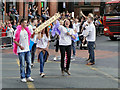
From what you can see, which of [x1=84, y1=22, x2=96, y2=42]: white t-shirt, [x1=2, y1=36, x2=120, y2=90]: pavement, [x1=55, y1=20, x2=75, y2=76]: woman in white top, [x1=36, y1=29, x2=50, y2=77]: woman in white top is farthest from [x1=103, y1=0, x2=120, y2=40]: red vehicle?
[x1=36, y1=29, x2=50, y2=77]: woman in white top

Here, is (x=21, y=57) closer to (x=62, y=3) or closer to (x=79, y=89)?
(x=79, y=89)

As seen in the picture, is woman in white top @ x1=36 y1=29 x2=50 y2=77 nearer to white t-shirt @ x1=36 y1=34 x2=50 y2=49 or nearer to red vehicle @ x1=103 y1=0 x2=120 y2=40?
white t-shirt @ x1=36 y1=34 x2=50 y2=49

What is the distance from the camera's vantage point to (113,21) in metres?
27.2

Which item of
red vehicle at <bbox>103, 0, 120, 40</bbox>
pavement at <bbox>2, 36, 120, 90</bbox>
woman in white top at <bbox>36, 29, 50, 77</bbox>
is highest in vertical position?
red vehicle at <bbox>103, 0, 120, 40</bbox>

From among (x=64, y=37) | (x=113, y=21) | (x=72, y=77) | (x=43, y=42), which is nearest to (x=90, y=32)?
(x=64, y=37)

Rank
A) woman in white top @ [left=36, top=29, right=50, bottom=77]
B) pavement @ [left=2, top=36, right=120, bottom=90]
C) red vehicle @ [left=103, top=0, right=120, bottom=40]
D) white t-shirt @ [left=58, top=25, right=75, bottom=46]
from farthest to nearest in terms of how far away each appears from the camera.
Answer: red vehicle @ [left=103, top=0, right=120, bottom=40] < white t-shirt @ [left=58, top=25, right=75, bottom=46] < woman in white top @ [left=36, top=29, right=50, bottom=77] < pavement @ [left=2, top=36, right=120, bottom=90]

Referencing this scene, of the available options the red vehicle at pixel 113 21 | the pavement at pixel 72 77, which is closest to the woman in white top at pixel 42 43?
the pavement at pixel 72 77

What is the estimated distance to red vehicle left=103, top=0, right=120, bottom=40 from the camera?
88.8ft

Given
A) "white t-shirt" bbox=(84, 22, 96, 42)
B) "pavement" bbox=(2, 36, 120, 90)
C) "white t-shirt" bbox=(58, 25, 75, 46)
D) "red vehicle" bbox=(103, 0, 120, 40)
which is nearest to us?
"pavement" bbox=(2, 36, 120, 90)

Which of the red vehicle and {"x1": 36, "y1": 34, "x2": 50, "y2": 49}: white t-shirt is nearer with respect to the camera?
{"x1": 36, "y1": 34, "x2": 50, "y2": 49}: white t-shirt

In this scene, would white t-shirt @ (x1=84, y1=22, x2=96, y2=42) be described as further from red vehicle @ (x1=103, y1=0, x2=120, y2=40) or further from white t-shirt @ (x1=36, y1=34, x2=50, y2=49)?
red vehicle @ (x1=103, y1=0, x2=120, y2=40)

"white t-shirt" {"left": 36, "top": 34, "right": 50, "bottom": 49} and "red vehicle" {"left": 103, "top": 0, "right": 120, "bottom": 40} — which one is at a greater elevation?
"red vehicle" {"left": 103, "top": 0, "right": 120, "bottom": 40}

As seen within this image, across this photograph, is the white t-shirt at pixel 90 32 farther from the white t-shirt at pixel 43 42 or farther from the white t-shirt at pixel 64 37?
the white t-shirt at pixel 43 42

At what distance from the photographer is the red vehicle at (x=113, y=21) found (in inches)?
1065
